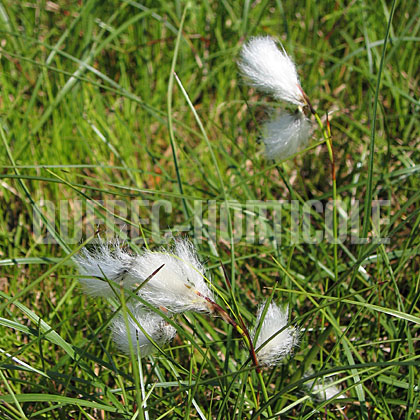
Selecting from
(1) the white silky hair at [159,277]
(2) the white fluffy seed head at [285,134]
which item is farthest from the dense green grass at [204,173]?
(1) the white silky hair at [159,277]

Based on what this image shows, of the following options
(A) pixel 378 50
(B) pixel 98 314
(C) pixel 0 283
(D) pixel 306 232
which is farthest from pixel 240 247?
(A) pixel 378 50

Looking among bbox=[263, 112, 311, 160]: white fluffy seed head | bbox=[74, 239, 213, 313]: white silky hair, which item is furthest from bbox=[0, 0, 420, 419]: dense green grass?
bbox=[74, 239, 213, 313]: white silky hair

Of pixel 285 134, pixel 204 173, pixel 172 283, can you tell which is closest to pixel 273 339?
pixel 172 283

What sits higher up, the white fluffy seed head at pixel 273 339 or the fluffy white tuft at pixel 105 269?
the fluffy white tuft at pixel 105 269

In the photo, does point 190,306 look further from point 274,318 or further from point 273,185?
point 273,185

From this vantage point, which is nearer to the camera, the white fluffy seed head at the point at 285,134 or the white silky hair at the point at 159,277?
the white silky hair at the point at 159,277

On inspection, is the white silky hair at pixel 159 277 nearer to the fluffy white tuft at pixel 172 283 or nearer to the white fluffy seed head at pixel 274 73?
the fluffy white tuft at pixel 172 283

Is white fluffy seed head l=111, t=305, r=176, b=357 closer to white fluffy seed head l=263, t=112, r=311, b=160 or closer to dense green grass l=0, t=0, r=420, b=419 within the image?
dense green grass l=0, t=0, r=420, b=419
